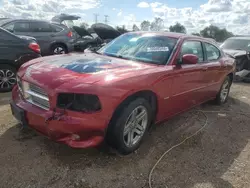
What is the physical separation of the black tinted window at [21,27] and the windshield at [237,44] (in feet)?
24.7

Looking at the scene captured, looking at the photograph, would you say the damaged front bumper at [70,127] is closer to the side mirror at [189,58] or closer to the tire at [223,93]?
the side mirror at [189,58]

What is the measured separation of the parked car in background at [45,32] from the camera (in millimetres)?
8523

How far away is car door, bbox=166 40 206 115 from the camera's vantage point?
3.87m

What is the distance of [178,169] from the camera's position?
3143 mm

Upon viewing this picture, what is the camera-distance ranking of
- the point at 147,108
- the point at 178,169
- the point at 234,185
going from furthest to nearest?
the point at 147,108, the point at 178,169, the point at 234,185

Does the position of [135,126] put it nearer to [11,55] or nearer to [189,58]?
[189,58]

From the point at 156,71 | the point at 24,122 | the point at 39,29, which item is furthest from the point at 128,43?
the point at 39,29

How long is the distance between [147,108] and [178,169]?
84cm

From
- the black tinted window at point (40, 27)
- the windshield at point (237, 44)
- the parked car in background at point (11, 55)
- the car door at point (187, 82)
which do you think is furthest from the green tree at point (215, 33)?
the parked car in background at point (11, 55)

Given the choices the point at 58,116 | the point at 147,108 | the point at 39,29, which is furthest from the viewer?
the point at 39,29

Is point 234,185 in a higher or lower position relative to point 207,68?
lower

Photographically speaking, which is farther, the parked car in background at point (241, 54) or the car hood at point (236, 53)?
the car hood at point (236, 53)

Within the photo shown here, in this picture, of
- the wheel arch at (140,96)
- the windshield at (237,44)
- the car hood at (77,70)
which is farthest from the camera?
the windshield at (237,44)

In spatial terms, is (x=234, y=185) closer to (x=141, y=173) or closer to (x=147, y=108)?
(x=141, y=173)
